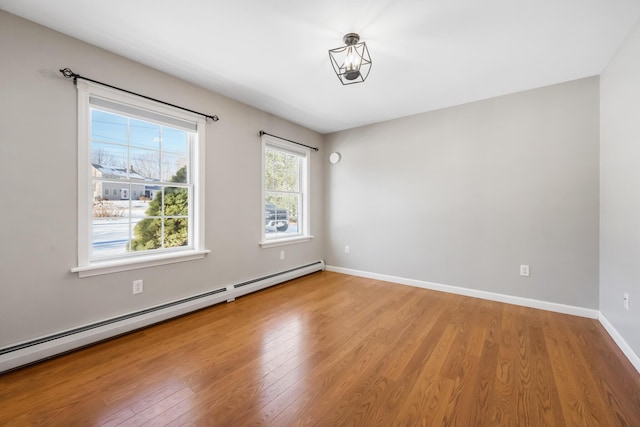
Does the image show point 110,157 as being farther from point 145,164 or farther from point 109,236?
point 109,236

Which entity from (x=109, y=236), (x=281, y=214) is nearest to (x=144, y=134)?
(x=109, y=236)

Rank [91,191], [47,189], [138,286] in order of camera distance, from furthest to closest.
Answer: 1. [138,286]
2. [91,191]
3. [47,189]

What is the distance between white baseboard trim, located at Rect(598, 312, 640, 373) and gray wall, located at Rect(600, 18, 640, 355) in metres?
0.04

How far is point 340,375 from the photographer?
1.76 m

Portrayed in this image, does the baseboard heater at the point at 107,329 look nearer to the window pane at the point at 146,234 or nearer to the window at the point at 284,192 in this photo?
the window pane at the point at 146,234

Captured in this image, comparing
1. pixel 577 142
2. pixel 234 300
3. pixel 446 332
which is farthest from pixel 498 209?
pixel 234 300

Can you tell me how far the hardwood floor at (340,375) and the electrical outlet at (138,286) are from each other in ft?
1.20

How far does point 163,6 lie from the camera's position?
176 cm

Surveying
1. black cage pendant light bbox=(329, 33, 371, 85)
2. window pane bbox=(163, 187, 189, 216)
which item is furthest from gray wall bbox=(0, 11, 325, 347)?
black cage pendant light bbox=(329, 33, 371, 85)

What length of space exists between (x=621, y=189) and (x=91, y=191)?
169 inches

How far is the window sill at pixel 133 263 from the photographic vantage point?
213 cm

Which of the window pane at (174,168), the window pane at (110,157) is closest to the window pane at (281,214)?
the window pane at (174,168)

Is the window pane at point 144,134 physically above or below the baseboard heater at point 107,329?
above

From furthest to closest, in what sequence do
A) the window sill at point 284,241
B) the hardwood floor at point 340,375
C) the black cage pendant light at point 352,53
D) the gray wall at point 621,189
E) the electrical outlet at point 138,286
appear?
the window sill at point 284,241 < the electrical outlet at point 138,286 < the black cage pendant light at point 352,53 < the gray wall at point 621,189 < the hardwood floor at point 340,375
